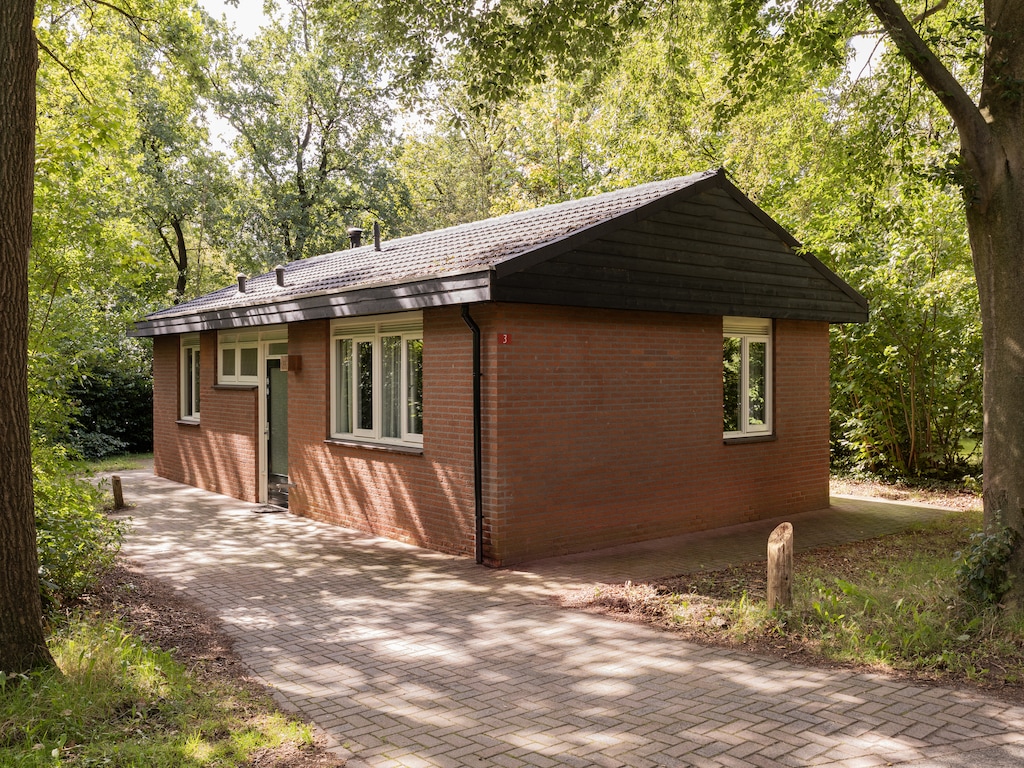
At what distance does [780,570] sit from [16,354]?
590 centimetres

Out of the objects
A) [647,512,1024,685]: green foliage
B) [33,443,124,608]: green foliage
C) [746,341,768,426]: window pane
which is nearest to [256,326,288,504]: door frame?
[33,443,124,608]: green foliage

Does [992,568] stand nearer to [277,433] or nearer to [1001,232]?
[1001,232]

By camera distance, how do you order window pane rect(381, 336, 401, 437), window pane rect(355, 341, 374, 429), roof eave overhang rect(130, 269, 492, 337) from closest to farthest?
roof eave overhang rect(130, 269, 492, 337) → window pane rect(381, 336, 401, 437) → window pane rect(355, 341, 374, 429)

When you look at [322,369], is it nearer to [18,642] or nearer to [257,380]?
[257,380]

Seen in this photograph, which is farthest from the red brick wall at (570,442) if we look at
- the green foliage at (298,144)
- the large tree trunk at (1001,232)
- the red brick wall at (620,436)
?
the green foliage at (298,144)

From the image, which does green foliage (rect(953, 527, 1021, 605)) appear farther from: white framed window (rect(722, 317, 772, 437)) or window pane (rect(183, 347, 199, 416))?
window pane (rect(183, 347, 199, 416))

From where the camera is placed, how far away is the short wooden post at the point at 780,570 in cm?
688

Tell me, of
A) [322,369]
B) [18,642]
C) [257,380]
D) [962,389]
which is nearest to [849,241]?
[962,389]

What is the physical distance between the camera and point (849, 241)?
548 inches

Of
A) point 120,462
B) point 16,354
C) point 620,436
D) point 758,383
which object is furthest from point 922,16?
point 120,462

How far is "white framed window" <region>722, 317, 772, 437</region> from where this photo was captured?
12.3 m

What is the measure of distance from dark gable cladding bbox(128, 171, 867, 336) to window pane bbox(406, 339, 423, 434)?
0.76m

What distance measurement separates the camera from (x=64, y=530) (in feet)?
23.0

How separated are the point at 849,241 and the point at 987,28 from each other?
7050 millimetres
